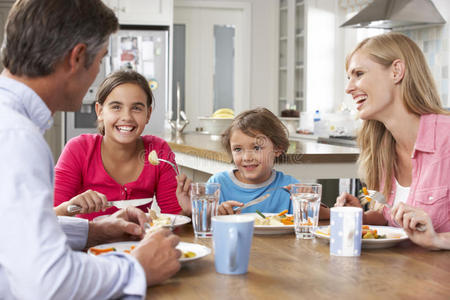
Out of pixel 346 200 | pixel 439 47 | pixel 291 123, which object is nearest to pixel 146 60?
pixel 291 123

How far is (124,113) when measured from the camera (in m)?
2.02

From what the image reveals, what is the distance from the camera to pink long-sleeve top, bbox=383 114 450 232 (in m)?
1.59

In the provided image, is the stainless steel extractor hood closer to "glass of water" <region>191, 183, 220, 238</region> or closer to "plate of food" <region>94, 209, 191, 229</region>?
"plate of food" <region>94, 209, 191, 229</region>

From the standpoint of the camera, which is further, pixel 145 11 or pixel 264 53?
pixel 264 53

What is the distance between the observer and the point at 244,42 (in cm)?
754

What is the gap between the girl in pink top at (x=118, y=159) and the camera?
1988 mm

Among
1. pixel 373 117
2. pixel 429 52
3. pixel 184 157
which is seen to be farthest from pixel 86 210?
pixel 429 52

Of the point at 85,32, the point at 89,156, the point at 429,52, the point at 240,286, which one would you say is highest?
the point at 429,52

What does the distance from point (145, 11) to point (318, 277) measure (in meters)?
5.77

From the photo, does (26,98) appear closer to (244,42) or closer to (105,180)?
(105,180)

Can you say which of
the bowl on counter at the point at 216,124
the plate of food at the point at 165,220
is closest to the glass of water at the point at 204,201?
the plate of food at the point at 165,220

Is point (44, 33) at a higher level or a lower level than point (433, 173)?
higher

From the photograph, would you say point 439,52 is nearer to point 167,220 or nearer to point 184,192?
point 184,192

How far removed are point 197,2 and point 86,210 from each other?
606cm
